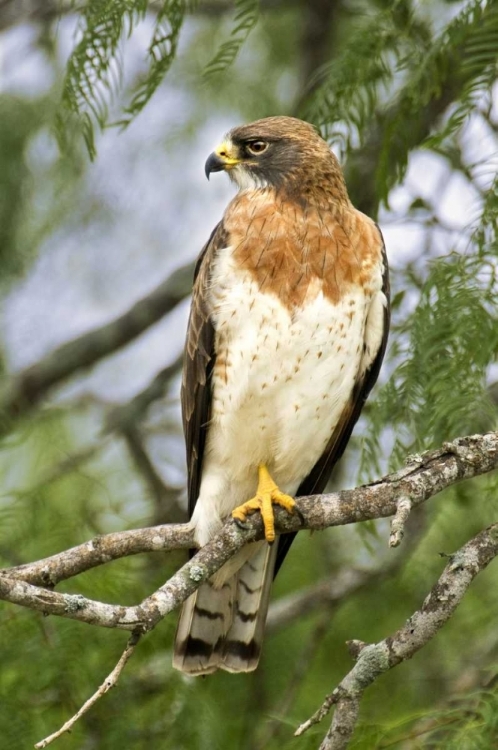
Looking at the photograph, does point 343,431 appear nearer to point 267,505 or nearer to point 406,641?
point 267,505

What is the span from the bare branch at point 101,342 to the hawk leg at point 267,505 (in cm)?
206

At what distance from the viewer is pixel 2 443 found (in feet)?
17.8

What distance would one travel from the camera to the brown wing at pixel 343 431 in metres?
4.54

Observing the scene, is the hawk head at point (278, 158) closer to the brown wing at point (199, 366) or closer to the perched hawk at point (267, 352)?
the perched hawk at point (267, 352)

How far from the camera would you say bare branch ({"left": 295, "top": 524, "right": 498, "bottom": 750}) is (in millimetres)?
3008

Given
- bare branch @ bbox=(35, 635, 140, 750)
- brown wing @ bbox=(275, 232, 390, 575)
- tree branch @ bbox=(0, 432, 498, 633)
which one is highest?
brown wing @ bbox=(275, 232, 390, 575)

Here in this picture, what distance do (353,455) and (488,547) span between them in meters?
2.56

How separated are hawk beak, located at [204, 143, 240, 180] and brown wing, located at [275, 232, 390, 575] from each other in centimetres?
80

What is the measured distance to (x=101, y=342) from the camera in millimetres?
6117

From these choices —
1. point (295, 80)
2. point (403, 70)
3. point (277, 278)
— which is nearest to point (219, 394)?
point (277, 278)

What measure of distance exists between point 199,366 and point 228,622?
3.75ft

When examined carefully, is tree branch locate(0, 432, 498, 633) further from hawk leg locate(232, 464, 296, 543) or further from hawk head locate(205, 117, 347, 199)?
hawk head locate(205, 117, 347, 199)

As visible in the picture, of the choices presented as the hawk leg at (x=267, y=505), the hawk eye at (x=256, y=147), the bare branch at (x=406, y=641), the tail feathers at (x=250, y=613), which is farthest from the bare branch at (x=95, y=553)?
the hawk eye at (x=256, y=147)

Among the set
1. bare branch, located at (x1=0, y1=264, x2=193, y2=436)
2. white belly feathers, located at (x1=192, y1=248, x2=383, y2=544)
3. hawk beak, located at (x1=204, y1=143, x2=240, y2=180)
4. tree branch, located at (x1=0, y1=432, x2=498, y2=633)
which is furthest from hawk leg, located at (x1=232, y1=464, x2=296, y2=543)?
bare branch, located at (x1=0, y1=264, x2=193, y2=436)
